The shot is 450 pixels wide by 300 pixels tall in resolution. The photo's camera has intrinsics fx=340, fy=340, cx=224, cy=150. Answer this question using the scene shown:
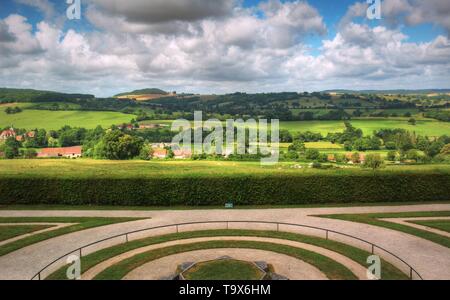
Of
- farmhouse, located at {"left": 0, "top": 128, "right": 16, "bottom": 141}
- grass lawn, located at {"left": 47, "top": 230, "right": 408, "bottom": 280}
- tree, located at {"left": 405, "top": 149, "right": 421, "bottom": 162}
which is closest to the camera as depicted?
grass lawn, located at {"left": 47, "top": 230, "right": 408, "bottom": 280}

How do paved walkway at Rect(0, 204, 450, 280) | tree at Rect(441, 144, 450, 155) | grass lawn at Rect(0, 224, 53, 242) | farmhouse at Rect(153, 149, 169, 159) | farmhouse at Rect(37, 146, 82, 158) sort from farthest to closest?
1. farmhouse at Rect(37, 146, 82, 158)
2. farmhouse at Rect(153, 149, 169, 159)
3. tree at Rect(441, 144, 450, 155)
4. grass lawn at Rect(0, 224, 53, 242)
5. paved walkway at Rect(0, 204, 450, 280)

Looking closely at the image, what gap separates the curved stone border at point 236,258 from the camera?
18.6 m

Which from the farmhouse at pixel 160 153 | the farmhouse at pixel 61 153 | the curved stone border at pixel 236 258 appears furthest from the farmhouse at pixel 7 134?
the curved stone border at pixel 236 258

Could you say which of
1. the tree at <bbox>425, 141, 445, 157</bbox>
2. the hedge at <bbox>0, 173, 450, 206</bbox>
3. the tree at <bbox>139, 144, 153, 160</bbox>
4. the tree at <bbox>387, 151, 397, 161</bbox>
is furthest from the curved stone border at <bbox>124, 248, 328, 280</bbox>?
the tree at <bbox>425, 141, 445, 157</bbox>

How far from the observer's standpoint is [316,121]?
115062 millimetres

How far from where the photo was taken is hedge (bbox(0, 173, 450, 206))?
33.1m

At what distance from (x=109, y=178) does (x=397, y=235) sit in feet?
84.1

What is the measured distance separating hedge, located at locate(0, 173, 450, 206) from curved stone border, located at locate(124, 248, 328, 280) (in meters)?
11.4

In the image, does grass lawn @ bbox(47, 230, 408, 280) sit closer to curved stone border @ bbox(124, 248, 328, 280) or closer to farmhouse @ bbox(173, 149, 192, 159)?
curved stone border @ bbox(124, 248, 328, 280)

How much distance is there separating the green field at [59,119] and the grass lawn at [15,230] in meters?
85.0

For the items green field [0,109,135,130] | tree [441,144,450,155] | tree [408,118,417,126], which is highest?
green field [0,109,135,130]

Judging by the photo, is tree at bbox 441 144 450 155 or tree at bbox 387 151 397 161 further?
tree at bbox 441 144 450 155
